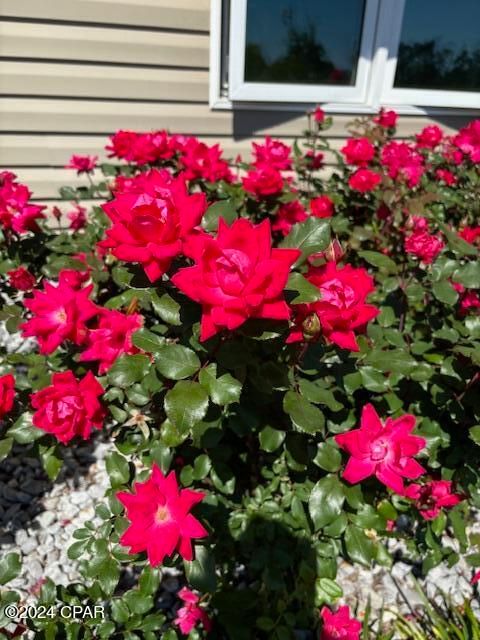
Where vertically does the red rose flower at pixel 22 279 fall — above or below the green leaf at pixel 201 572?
above

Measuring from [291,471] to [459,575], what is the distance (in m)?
0.80

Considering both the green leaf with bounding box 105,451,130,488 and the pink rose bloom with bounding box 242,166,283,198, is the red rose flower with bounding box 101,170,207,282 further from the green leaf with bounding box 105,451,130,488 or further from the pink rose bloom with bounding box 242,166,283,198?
the pink rose bloom with bounding box 242,166,283,198

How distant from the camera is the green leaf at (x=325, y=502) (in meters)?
1.10

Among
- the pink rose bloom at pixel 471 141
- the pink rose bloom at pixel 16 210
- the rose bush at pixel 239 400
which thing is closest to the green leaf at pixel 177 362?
the rose bush at pixel 239 400

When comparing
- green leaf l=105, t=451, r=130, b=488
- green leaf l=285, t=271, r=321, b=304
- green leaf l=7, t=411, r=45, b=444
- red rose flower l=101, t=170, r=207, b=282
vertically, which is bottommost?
green leaf l=105, t=451, r=130, b=488

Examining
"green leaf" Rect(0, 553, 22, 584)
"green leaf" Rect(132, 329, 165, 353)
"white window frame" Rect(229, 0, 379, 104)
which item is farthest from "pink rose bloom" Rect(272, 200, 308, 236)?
"white window frame" Rect(229, 0, 379, 104)

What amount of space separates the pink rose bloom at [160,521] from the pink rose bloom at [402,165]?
1.79m

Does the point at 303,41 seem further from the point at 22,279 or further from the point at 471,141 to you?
the point at 22,279

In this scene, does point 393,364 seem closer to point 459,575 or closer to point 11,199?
point 459,575

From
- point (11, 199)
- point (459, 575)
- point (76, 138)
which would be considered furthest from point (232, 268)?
point (76, 138)

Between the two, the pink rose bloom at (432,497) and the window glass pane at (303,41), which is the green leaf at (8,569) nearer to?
the pink rose bloom at (432,497)

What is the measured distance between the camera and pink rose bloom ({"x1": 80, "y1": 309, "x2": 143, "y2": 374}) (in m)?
1.18

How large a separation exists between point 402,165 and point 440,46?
2154 millimetres

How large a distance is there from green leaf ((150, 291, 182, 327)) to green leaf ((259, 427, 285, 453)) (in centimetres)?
48
